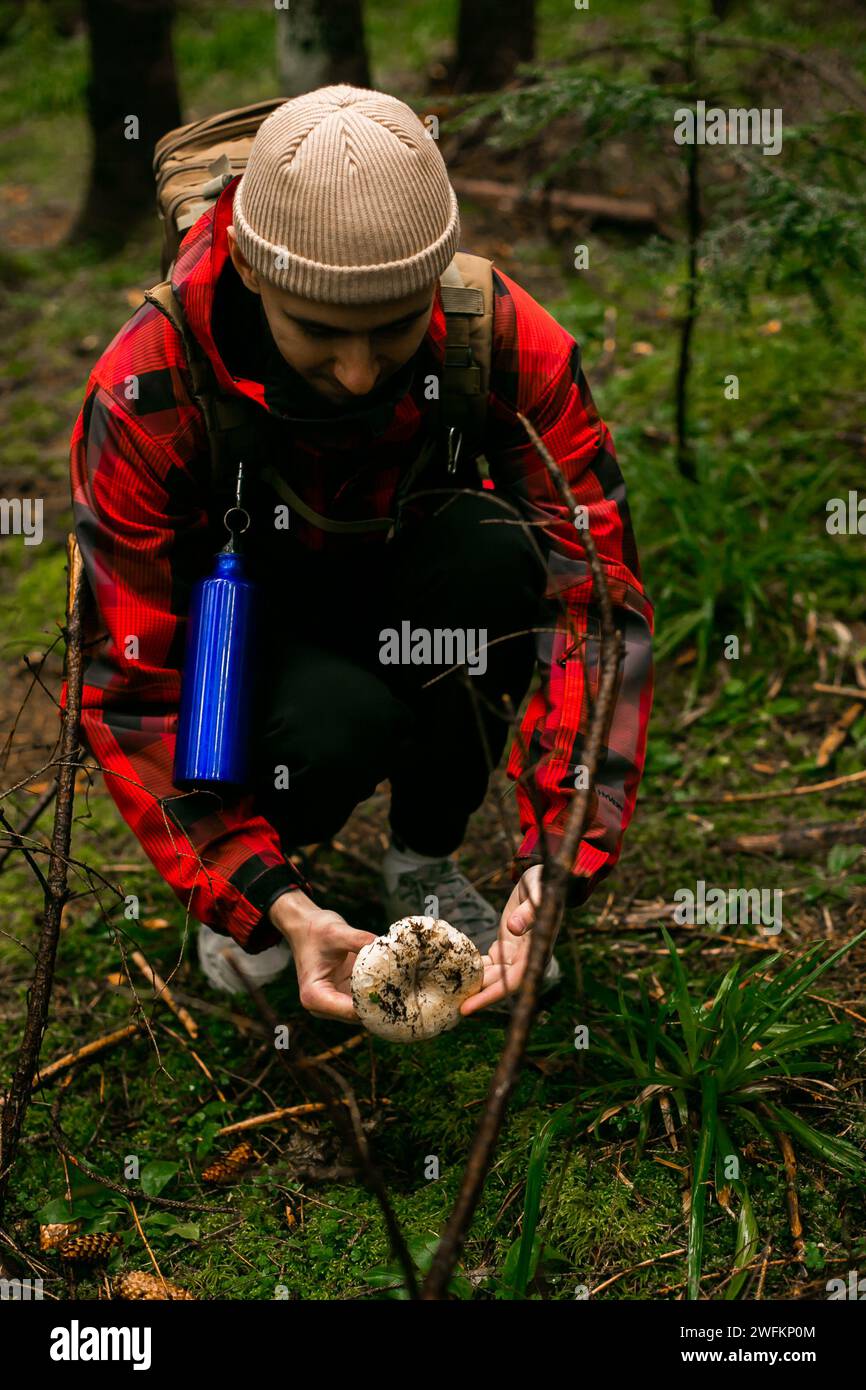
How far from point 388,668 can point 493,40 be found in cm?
564

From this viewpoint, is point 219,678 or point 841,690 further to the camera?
point 841,690

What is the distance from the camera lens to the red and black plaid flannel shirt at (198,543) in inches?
84.1

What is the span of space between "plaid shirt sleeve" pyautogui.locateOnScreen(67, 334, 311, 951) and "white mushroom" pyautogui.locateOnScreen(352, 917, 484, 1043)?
0.70ft

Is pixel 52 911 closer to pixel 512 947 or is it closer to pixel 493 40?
pixel 512 947

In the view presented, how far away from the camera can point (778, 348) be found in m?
4.82

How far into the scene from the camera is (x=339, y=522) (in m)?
2.32

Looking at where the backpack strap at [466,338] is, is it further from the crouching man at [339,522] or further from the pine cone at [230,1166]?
the pine cone at [230,1166]

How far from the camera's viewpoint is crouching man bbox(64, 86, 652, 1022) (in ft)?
6.20

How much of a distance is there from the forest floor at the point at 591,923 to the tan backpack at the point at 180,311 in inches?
26.5

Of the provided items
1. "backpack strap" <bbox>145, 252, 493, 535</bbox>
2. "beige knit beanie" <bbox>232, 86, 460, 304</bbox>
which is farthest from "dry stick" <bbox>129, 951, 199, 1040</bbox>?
"beige knit beanie" <bbox>232, 86, 460, 304</bbox>

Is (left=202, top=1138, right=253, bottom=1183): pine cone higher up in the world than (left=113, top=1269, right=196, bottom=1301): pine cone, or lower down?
higher up

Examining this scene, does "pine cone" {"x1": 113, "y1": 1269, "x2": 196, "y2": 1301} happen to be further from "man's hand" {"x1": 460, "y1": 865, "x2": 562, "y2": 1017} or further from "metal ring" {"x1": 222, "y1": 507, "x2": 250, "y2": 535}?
"metal ring" {"x1": 222, "y1": 507, "x2": 250, "y2": 535}

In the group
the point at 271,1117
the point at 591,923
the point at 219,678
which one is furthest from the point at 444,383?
the point at 271,1117

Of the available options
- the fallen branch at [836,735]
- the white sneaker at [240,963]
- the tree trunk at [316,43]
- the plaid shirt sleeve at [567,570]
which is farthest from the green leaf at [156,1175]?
the tree trunk at [316,43]
